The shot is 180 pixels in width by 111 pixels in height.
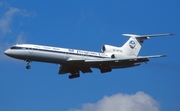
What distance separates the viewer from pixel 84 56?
66.4 meters

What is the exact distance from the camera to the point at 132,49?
7194cm

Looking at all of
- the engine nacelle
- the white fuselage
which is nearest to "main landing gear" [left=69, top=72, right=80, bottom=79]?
the engine nacelle

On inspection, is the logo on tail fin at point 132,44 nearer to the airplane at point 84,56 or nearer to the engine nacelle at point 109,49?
the airplane at point 84,56

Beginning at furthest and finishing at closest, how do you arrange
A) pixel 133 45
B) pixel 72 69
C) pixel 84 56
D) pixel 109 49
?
pixel 133 45
pixel 72 69
pixel 109 49
pixel 84 56

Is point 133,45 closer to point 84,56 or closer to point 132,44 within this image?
point 132,44

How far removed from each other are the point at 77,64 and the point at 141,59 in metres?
7.76

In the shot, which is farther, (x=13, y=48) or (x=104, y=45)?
(x=104, y=45)

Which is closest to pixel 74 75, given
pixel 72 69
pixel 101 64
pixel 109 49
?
pixel 72 69

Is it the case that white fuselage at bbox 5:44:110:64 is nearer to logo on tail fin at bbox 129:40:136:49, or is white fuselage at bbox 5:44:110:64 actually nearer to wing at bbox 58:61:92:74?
wing at bbox 58:61:92:74

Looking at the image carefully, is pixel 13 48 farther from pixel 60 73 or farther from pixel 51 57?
pixel 60 73

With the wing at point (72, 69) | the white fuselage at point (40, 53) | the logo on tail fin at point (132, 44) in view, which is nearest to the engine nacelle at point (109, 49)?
the logo on tail fin at point (132, 44)

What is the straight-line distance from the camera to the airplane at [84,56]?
63.7m

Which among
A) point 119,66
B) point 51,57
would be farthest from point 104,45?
point 51,57

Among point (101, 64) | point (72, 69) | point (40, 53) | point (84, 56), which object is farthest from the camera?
point (72, 69)
